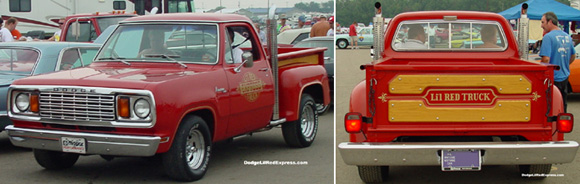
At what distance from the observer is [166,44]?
26.7 feet

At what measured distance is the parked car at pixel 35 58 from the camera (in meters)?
9.03

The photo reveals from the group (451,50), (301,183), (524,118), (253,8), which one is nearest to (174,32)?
(301,183)

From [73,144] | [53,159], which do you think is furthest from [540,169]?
[53,159]

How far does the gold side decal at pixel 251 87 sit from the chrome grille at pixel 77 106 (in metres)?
1.65

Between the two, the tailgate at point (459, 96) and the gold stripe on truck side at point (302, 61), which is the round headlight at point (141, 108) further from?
the gold stripe on truck side at point (302, 61)

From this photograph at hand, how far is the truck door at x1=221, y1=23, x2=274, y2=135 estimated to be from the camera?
794 centimetres

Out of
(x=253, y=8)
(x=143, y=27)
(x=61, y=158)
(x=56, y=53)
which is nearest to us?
(x=61, y=158)

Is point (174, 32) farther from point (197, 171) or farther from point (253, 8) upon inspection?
point (253, 8)

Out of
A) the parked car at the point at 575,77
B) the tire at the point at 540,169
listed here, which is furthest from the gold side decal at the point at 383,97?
A: the parked car at the point at 575,77

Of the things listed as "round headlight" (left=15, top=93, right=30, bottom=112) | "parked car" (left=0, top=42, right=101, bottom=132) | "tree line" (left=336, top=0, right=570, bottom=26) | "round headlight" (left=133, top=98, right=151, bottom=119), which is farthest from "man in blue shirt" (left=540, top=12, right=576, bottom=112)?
"round headlight" (left=15, top=93, right=30, bottom=112)

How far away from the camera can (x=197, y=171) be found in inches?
285

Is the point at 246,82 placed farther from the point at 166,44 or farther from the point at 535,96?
the point at 535,96

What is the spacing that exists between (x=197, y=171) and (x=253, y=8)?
814cm

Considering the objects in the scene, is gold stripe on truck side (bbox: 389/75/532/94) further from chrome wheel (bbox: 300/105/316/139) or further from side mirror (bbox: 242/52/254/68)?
chrome wheel (bbox: 300/105/316/139)
